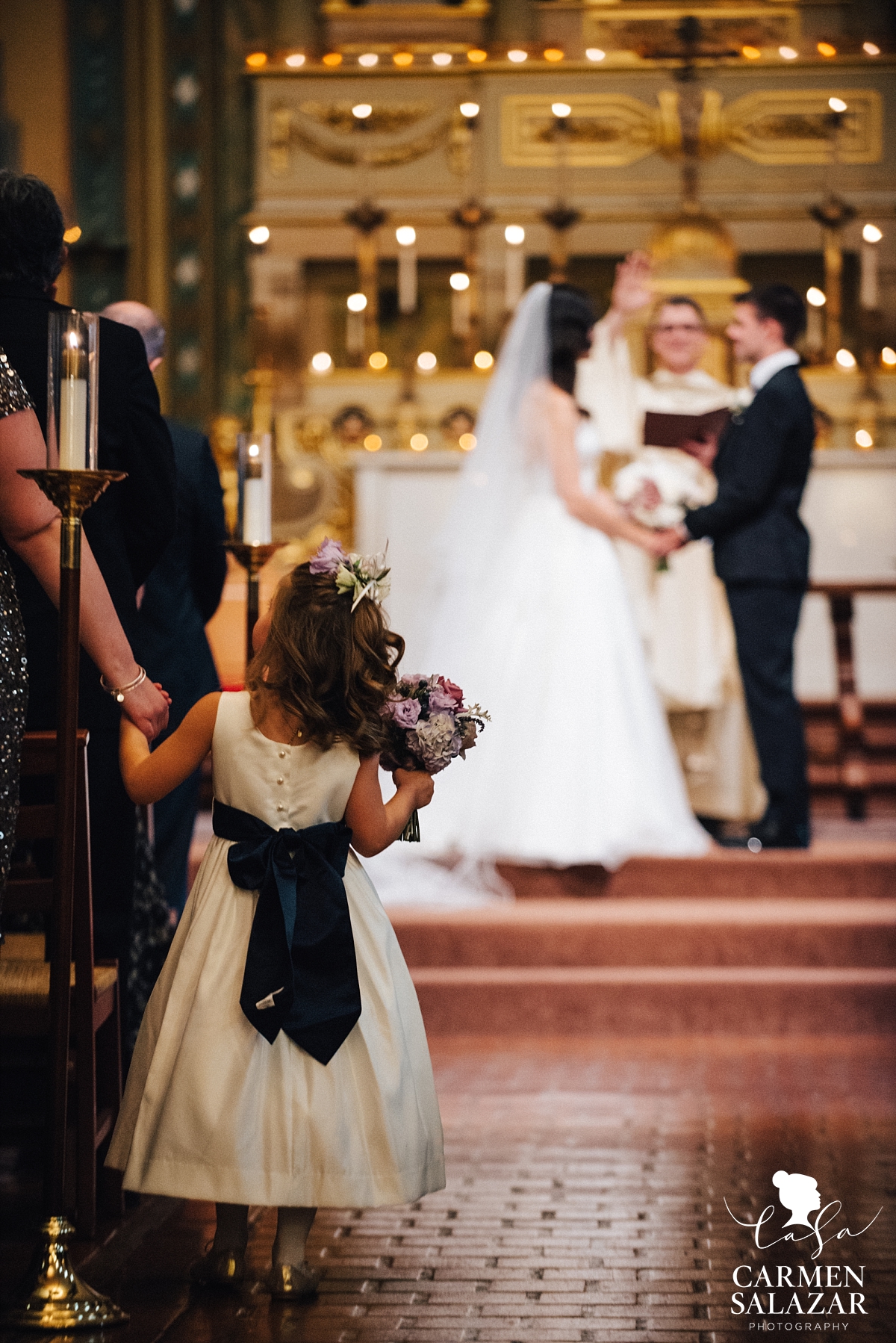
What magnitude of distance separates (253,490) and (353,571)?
681mm

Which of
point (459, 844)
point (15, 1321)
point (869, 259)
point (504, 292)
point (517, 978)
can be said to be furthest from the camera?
point (504, 292)

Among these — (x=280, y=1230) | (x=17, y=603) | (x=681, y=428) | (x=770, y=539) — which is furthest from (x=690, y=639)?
(x=17, y=603)

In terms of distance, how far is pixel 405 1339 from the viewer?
235 cm

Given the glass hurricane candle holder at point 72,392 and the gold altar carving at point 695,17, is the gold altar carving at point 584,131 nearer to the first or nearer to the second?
the gold altar carving at point 695,17

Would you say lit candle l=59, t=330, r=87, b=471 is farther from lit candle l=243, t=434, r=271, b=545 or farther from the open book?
the open book

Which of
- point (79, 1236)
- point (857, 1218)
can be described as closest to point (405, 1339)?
point (79, 1236)

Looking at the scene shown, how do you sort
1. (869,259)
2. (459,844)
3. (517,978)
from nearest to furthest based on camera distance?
1. (517,978)
2. (459,844)
3. (869,259)

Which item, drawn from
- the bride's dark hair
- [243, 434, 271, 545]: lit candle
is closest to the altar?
the bride's dark hair

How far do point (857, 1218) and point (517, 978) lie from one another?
1.85m

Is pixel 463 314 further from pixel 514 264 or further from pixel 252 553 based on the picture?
pixel 252 553

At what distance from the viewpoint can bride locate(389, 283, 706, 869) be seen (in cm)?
515

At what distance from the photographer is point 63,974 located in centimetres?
226

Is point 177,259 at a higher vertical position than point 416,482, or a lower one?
higher

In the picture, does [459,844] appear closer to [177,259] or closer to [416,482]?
[416,482]
